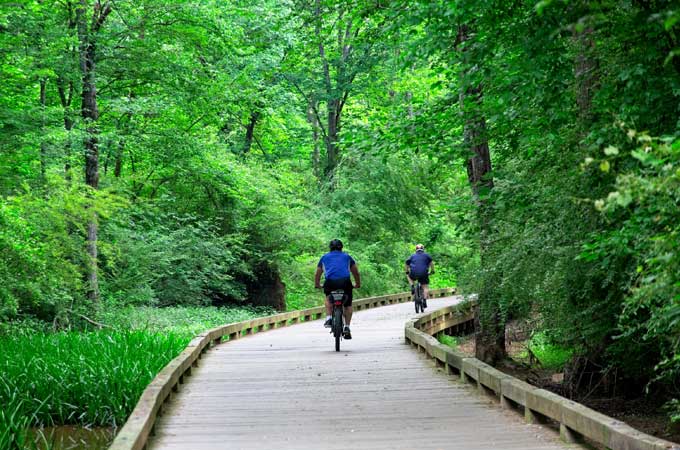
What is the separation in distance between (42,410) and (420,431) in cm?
521

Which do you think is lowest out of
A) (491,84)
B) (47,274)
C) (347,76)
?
(47,274)

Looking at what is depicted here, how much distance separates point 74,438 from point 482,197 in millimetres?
5447

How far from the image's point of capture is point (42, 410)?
10.5 meters

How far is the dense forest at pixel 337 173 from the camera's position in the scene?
7.30 metres

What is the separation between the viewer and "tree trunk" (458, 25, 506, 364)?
10828mm

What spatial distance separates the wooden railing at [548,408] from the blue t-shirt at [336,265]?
75.5 inches

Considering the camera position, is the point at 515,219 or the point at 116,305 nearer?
the point at 515,219

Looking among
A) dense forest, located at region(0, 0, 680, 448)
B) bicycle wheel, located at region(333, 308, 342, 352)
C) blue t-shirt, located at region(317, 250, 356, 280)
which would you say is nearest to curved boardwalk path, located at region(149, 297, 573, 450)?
bicycle wheel, located at region(333, 308, 342, 352)

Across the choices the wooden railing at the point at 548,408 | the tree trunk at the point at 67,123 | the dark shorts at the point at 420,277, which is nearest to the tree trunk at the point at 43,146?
the tree trunk at the point at 67,123

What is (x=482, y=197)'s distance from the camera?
10.5m

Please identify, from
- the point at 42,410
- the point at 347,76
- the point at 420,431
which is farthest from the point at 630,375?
the point at 347,76

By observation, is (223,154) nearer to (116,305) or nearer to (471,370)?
(116,305)

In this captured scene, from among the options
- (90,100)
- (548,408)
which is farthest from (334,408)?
(90,100)

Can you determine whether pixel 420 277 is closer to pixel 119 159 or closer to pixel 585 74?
pixel 119 159
